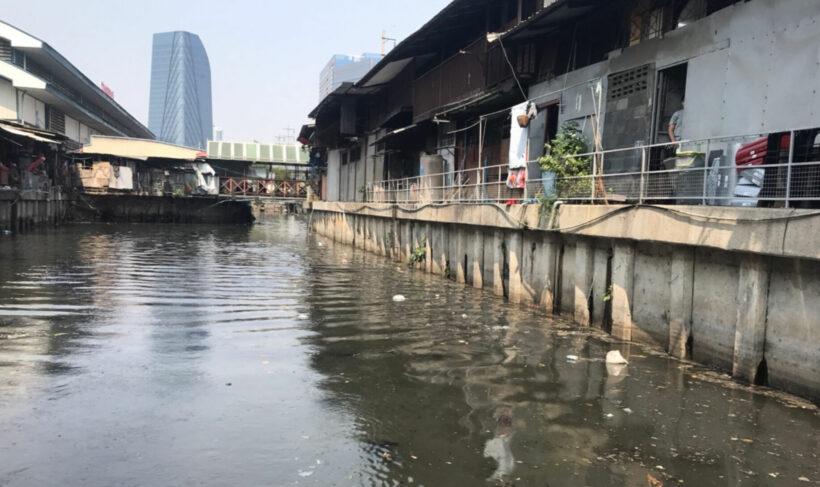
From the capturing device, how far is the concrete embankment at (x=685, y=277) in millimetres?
7074

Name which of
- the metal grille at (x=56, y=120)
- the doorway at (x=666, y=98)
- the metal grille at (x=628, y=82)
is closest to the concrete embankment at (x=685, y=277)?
the doorway at (x=666, y=98)

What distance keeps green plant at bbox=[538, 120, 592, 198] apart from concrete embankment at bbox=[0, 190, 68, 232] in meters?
28.5

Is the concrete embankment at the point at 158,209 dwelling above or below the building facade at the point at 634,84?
below

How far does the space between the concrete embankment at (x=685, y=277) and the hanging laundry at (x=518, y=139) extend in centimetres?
168

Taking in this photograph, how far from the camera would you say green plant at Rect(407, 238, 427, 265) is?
21.0 meters

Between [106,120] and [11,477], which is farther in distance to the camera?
[106,120]

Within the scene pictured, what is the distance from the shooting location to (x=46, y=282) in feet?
50.1

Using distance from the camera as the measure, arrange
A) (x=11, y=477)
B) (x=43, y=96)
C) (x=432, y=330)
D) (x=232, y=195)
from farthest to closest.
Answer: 1. (x=232, y=195)
2. (x=43, y=96)
3. (x=432, y=330)
4. (x=11, y=477)

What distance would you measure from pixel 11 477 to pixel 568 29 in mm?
15227

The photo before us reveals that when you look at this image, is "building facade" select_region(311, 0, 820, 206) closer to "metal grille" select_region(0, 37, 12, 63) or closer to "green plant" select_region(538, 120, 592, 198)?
Result: "green plant" select_region(538, 120, 592, 198)

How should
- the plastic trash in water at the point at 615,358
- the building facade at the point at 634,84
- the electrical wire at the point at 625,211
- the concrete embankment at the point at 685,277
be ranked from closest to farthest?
the electrical wire at the point at 625,211 < the concrete embankment at the point at 685,277 < the plastic trash in water at the point at 615,358 < the building facade at the point at 634,84

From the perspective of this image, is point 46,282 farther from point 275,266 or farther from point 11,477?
point 11,477

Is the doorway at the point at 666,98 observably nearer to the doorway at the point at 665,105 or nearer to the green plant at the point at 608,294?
the doorway at the point at 665,105

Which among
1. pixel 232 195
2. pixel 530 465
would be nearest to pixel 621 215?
pixel 530 465
